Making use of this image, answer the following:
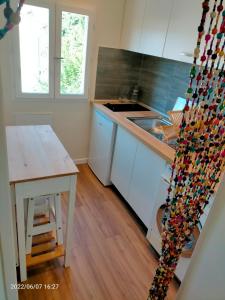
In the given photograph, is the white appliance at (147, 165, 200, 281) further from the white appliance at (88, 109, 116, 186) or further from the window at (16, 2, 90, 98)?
the window at (16, 2, 90, 98)

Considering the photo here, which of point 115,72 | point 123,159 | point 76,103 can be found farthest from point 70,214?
point 115,72

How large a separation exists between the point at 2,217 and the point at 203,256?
762mm

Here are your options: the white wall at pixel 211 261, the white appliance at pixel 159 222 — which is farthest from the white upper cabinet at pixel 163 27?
the white wall at pixel 211 261

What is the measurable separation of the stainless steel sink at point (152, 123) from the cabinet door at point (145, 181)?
197 millimetres

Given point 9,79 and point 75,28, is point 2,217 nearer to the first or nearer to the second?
point 9,79

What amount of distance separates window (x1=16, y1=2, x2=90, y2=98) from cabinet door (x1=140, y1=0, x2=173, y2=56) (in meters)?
0.69

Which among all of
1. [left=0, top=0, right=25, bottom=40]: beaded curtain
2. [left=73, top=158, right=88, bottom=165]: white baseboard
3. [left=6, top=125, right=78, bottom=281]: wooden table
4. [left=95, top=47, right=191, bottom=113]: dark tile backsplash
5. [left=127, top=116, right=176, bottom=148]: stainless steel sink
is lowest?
[left=73, top=158, right=88, bottom=165]: white baseboard

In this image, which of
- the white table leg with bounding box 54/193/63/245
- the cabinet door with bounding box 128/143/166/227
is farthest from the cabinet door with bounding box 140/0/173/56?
the white table leg with bounding box 54/193/63/245

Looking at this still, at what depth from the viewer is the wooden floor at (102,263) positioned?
1.64 m

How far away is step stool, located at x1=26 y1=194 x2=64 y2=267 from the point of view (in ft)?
5.19

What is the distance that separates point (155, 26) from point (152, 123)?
92 cm

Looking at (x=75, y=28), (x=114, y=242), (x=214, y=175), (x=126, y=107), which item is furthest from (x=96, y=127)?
(x=214, y=175)

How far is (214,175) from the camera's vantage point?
33.0 inches

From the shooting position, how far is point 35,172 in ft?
4.47
